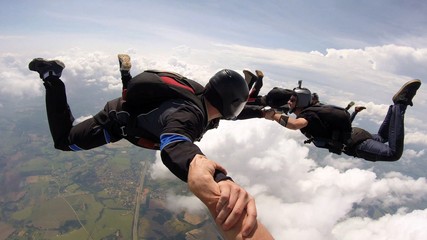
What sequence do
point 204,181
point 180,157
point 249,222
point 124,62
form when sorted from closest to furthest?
point 249,222 → point 204,181 → point 180,157 → point 124,62

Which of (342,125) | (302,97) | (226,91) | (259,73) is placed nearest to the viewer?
→ (226,91)

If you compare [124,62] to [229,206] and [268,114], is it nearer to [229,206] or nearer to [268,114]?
[229,206]

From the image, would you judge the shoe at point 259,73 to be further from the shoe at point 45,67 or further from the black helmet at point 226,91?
the shoe at point 45,67

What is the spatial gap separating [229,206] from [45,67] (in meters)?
3.51

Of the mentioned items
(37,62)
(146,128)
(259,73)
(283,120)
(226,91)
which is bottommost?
(283,120)

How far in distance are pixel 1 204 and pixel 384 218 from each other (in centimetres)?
21543

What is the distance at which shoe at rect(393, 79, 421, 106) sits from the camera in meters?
5.43

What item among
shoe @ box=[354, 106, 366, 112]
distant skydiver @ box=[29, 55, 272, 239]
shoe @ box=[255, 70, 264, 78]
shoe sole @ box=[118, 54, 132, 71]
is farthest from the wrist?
shoe sole @ box=[118, 54, 132, 71]

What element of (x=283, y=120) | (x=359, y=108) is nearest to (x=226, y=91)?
(x=283, y=120)

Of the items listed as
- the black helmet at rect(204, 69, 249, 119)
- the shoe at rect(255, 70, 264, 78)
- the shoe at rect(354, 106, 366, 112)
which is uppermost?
the shoe at rect(255, 70, 264, 78)

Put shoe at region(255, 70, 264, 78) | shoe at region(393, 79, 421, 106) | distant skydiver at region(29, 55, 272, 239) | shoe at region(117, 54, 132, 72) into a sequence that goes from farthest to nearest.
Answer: shoe at region(393, 79, 421, 106) → shoe at region(255, 70, 264, 78) → shoe at region(117, 54, 132, 72) → distant skydiver at region(29, 55, 272, 239)

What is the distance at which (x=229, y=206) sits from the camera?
121 cm

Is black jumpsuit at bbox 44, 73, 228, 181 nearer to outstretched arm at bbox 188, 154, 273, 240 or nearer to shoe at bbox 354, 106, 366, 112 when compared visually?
outstretched arm at bbox 188, 154, 273, 240

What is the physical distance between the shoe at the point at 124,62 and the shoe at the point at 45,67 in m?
0.93
